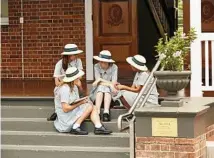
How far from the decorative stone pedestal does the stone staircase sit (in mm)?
757

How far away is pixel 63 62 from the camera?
30.3 feet

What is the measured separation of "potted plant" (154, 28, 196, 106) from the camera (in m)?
7.57

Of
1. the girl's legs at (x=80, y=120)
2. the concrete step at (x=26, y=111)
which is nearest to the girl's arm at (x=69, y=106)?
the girl's legs at (x=80, y=120)

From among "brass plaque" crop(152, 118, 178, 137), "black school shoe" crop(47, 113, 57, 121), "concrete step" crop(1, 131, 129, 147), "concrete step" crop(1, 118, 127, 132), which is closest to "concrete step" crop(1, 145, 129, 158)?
"concrete step" crop(1, 131, 129, 147)

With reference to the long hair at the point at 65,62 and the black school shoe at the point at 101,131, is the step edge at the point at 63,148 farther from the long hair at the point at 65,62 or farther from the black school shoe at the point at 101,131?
the long hair at the point at 65,62

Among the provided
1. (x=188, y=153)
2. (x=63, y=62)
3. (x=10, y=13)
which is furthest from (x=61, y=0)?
(x=188, y=153)

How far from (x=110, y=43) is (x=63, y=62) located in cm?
369

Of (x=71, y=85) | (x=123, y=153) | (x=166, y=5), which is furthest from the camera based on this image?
(x=166, y=5)

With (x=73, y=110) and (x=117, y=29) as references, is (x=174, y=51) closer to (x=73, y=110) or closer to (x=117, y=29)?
(x=73, y=110)

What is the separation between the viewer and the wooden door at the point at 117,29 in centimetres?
1272

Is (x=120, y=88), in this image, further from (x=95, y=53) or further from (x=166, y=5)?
(x=166, y=5)

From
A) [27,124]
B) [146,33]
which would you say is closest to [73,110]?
[27,124]

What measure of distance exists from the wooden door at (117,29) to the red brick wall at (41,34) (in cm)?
37

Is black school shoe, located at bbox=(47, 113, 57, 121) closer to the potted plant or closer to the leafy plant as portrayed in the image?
the potted plant
